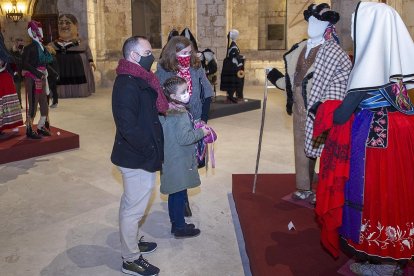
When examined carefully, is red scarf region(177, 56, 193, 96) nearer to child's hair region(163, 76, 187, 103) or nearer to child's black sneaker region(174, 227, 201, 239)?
child's hair region(163, 76, 187, 103)

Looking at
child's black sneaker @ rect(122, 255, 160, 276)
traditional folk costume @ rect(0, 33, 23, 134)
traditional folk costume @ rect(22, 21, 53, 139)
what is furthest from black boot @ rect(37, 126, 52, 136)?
child's black sneaker @ rect(122, 255, 160, 276)

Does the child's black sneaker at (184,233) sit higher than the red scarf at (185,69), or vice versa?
the red scarf at (185,69)

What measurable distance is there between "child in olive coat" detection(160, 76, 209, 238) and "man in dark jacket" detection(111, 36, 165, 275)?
248 millimetres

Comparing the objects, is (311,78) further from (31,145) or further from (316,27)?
(31,145)

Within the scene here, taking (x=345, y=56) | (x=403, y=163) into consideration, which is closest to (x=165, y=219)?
(x=345, y=56)

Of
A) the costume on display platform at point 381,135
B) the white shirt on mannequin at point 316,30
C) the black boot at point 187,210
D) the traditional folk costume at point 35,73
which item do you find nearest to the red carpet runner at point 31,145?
the traditional folk costume at point 35,73

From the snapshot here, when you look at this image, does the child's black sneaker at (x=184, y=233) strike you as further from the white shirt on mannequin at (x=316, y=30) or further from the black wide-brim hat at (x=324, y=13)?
the black wide-brim hat at (x=324, y=13)

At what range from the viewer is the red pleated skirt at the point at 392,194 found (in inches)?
94.3

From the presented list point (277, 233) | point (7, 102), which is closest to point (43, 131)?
point (7, 102)

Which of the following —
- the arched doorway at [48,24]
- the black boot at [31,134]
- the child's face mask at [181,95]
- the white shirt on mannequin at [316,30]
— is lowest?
the black boot at [31,134]

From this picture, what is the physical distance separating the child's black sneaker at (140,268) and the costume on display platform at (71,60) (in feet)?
29.5

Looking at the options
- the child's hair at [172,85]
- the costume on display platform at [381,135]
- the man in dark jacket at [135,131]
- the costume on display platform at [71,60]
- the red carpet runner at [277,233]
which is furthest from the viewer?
the costume on display platform at [71,60]

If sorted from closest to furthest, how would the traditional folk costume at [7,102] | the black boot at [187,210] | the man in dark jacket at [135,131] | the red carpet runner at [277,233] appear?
the man in dark jacket at [135,131] → the red carpet runner at [277,233] → the black boot at [187,210] → the traditional folk costume at [7,102]

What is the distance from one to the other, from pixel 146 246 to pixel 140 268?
380 millimetres
